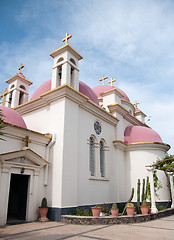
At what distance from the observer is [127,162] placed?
1527 cm

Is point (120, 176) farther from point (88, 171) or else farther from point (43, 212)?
point (43, 212)

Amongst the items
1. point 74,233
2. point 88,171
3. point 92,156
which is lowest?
point 74,233

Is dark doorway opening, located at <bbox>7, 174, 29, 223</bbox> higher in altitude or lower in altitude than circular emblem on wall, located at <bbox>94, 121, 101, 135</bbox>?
lower

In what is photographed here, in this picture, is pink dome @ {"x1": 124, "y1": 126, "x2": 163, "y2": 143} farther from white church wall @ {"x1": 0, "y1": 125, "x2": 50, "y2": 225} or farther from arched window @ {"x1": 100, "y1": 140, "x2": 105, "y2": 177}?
white church wall @ {"x1": 0, "y1": 125, "x2": 50, "y2": 225}

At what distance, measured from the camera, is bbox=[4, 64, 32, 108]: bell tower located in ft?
48.3

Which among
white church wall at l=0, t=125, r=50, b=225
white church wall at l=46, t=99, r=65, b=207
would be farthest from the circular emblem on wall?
white church wall at l=0, t=125, r=50, b=225

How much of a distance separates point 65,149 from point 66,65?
470 centimetres

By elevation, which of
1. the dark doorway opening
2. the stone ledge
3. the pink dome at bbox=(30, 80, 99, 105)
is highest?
the pink dome at bbox=(30, 80, 99, 105)

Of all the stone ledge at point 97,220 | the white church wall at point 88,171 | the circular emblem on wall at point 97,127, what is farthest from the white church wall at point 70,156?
the circular emblem on wall at point 97,127

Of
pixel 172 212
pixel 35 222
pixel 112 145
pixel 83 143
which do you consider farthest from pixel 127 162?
pixel 35 222

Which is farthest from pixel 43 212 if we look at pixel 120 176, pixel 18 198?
pixel 120 176

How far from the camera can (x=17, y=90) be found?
14867 mm

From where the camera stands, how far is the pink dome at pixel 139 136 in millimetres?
15425

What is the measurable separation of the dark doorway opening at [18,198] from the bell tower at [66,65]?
529 cm
